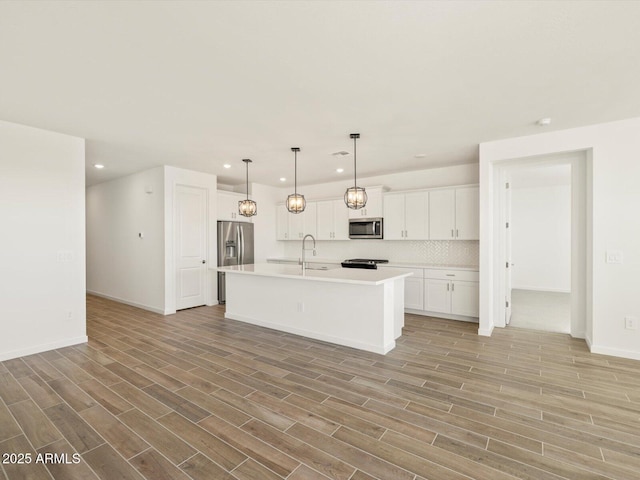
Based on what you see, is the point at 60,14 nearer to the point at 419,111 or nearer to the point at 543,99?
the point at 419,111

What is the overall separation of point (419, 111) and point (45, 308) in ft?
16.5

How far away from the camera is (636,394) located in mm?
2697

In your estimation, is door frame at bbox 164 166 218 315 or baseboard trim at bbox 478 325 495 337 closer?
baseboard trim at bbox 478 325 495 337

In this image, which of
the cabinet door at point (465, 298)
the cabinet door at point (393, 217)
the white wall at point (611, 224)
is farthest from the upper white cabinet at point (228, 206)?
the white wall at point (611, 224)

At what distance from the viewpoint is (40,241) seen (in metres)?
3.79

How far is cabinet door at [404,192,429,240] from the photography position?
5.68m

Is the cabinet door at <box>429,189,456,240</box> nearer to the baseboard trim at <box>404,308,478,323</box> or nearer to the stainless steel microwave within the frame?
the stainless steel microwave

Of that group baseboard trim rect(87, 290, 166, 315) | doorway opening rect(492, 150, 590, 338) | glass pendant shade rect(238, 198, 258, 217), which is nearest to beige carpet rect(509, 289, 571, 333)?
doorway opening rect(492, 150, 590, 338)

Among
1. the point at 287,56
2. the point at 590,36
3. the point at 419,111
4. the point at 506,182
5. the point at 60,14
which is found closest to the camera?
the point at 60,14

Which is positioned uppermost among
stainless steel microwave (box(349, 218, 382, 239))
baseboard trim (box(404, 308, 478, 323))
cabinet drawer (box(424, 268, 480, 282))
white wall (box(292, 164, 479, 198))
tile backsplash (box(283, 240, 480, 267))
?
white wall (box(292, 164, 479, 198))

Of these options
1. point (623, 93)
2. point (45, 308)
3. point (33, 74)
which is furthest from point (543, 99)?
point (45, 308)

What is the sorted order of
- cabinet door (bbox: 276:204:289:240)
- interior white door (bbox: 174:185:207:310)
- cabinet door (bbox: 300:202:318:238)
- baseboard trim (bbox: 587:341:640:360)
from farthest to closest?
1. cabinet door (bbox: 276:204:289:240)
2. cabinet door (bbox: 300:202:318:238)
3. interior white door (bbox: 174:185:207:310)
4. baseboard trim (bbox: 587:341:640:360)

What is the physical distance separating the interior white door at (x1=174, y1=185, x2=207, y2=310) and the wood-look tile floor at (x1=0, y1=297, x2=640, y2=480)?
196cm

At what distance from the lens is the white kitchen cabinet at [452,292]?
5012 millimetres
